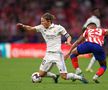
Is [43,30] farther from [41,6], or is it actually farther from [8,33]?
[41,6]

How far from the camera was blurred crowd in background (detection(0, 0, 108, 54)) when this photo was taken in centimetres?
3344

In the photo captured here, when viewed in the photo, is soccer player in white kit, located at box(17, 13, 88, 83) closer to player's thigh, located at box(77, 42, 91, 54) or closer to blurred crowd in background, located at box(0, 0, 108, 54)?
player's thigh, located at box(77, 42, 91, 54)

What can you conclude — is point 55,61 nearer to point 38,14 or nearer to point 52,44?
point 52,44

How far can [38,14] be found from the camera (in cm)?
3469

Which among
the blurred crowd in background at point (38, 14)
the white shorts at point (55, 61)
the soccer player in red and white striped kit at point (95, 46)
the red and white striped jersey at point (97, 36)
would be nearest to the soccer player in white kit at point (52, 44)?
the white shorts at point (55, 61)

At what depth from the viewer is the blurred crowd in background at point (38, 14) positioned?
33.4 m

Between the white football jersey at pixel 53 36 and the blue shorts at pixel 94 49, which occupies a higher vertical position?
the white football jersey at pixel 53 36

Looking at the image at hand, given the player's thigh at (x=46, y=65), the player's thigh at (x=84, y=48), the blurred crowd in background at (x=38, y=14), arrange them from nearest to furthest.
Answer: the player's thigh at (x=46, y=65)
the player's thigh at (x=84, y=48)
the blurred crowd in background at (x=38, y=14)

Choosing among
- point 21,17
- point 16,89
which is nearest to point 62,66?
point 16,89

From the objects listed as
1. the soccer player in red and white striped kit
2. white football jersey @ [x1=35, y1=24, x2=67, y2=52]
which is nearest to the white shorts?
white football jersey @ [x1=35, y1=24, x2=67, y2=52]

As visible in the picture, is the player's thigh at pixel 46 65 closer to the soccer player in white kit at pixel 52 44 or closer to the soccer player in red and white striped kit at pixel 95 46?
the soccer player in white kit at pixel 52 44

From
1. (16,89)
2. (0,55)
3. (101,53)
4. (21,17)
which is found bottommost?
(16,89)

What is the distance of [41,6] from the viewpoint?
3591 centimetres

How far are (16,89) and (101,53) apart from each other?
10.1 ft
